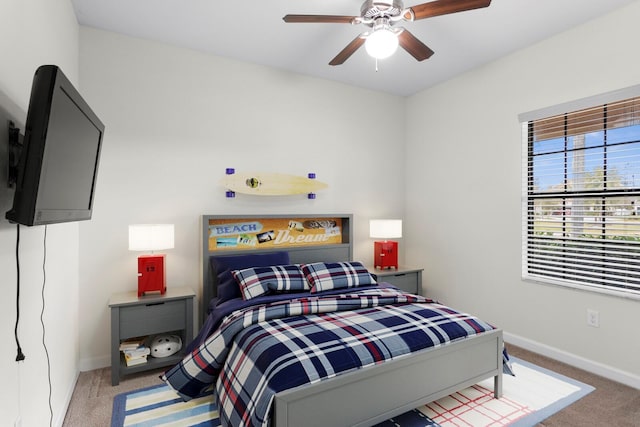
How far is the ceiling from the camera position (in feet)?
8.25

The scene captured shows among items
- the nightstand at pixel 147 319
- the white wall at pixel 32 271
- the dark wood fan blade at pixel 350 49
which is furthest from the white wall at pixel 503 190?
the white wall at pixel 32 271

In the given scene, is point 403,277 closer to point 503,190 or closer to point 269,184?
point 503,190

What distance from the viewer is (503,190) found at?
339 centimetres

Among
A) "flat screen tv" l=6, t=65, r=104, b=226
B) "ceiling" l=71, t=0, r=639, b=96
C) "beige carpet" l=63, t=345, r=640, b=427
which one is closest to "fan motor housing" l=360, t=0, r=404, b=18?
"ceiling" l=71, t=0, r=639, b=96

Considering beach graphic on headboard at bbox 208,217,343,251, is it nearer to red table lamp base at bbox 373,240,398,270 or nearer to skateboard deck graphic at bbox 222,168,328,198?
skateboard deck graphic at bbox 222,168,328,198

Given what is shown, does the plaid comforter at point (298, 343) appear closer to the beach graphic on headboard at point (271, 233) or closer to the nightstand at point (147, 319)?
the nightstand at point (147, 319)

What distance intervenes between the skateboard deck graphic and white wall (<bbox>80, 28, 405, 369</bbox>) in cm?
9

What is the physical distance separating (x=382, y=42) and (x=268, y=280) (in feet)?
6.16

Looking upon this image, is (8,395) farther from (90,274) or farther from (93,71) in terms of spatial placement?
(93,71)

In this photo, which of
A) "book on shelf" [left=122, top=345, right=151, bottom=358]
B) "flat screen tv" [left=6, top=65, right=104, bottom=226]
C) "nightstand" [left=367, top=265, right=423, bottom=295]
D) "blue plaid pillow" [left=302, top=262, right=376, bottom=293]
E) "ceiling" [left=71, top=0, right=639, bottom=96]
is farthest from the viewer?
"nightstand" [left=367, top=265, right=423, bottom=295]

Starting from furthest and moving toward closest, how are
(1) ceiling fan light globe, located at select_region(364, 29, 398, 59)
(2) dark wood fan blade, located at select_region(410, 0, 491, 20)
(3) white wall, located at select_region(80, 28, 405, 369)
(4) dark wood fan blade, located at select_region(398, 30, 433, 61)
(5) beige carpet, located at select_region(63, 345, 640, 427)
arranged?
(3) white wall, located at select_region(80, 28, 405, 369) < (4) dark wood fan blade, located at select_region(398, 30, 433, 61) < (5) beige carpet, located at select_region(63, 345, 640, 427) < (1) ceiling fan light globe, located at select_region(364, 29, 398, 59) < (2) dark wood fan blade, located at select_region(410, 0, 491, 20)

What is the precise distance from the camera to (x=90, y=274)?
281cm

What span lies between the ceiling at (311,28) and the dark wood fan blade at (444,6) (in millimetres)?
475

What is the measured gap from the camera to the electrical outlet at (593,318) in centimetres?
274
